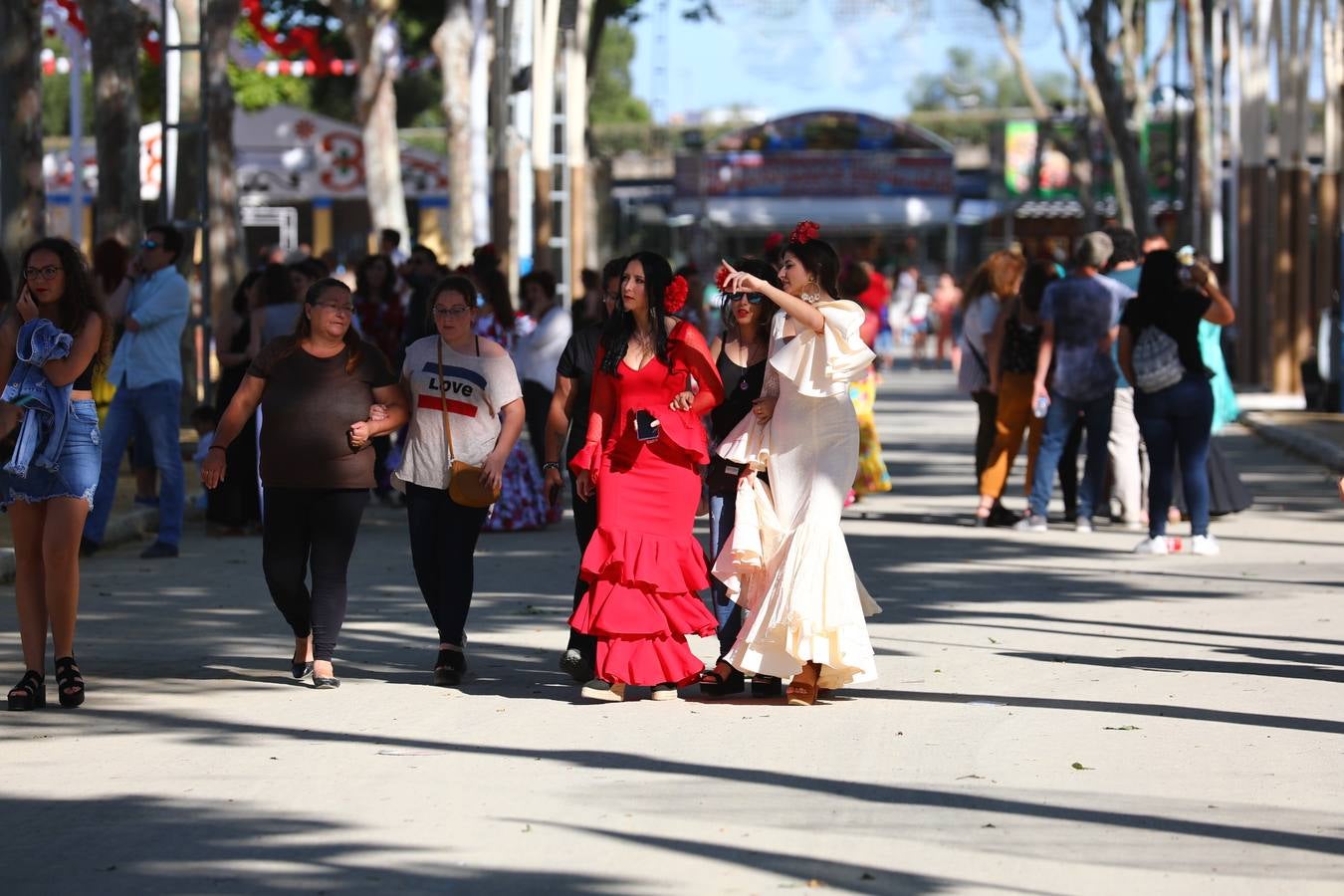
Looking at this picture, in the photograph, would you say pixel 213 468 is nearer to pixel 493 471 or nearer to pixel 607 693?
pixel 493 471

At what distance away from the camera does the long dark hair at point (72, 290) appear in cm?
902

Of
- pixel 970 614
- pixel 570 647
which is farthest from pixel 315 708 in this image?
pixel 970 614

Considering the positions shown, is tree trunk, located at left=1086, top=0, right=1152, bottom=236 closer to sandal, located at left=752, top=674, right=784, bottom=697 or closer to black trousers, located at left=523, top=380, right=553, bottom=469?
black trousers, located at left=523, top=380, right=553, bottom=469

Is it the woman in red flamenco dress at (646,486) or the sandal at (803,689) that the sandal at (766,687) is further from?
the woman in red flamenco dress at (646,486)

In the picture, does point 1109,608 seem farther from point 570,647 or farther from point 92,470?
point 92,470

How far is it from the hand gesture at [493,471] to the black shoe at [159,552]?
16.7ft

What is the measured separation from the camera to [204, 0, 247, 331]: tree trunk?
23984 millimetres

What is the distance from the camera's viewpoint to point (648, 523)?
902 cm

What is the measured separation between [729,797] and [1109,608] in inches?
201

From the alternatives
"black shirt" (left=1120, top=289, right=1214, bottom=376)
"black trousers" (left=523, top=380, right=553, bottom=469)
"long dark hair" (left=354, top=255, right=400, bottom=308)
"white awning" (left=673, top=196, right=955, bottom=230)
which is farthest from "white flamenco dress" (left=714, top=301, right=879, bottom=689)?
"white awning" (left=673, top=196, right=955, bottom=230)

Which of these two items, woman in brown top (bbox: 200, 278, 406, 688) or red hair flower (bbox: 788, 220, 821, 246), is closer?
red hair flower (bbox: 788, 220, 821, 246)

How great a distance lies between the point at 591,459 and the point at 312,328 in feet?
4.16

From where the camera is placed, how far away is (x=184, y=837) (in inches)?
262

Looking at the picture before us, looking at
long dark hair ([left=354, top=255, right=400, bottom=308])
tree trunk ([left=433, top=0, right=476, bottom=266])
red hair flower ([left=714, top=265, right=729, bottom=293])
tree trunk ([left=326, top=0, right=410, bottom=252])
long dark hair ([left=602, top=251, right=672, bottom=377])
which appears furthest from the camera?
tree trunk ([left=326, top=0, right=410, bottom=252])
